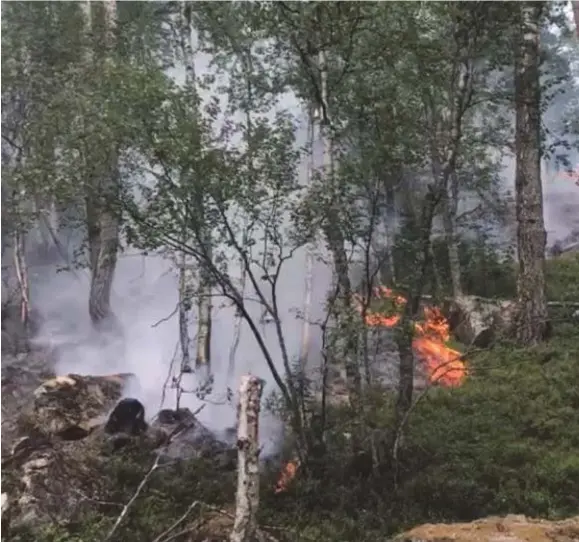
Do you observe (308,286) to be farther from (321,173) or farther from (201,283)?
(321,173)

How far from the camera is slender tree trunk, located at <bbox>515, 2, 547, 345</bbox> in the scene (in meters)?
5.57

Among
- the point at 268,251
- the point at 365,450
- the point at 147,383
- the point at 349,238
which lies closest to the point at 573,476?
the point at 365,450

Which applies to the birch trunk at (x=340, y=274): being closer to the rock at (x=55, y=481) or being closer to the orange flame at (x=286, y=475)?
the orange flame at (x=286, y=475)

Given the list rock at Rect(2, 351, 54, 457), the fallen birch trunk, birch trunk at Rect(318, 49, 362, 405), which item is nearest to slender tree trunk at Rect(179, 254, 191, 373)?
rock at Rect(2, 351, 54, 457)

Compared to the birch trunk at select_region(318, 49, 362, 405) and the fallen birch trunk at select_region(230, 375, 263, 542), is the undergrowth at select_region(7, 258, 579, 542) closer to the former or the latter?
the birch trunk at select_region(318, 49, 362, 405)

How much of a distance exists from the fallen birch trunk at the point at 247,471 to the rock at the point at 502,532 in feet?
2.64

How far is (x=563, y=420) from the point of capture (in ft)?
15.7

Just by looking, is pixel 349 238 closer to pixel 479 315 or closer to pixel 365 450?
pixel 365 450

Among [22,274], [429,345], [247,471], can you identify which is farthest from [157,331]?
[247,471]

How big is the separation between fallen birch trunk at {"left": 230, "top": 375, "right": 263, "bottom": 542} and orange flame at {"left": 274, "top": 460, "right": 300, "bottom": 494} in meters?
1.50

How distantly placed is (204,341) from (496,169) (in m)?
3.29

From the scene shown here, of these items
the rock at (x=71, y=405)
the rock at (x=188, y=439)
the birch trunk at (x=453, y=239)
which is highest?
the birch trunk at (x=453, y=239)

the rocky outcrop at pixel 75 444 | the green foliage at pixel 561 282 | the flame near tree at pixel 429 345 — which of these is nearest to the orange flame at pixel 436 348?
the flame near tree at pixel 429 345

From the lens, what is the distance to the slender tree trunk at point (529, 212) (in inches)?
219
